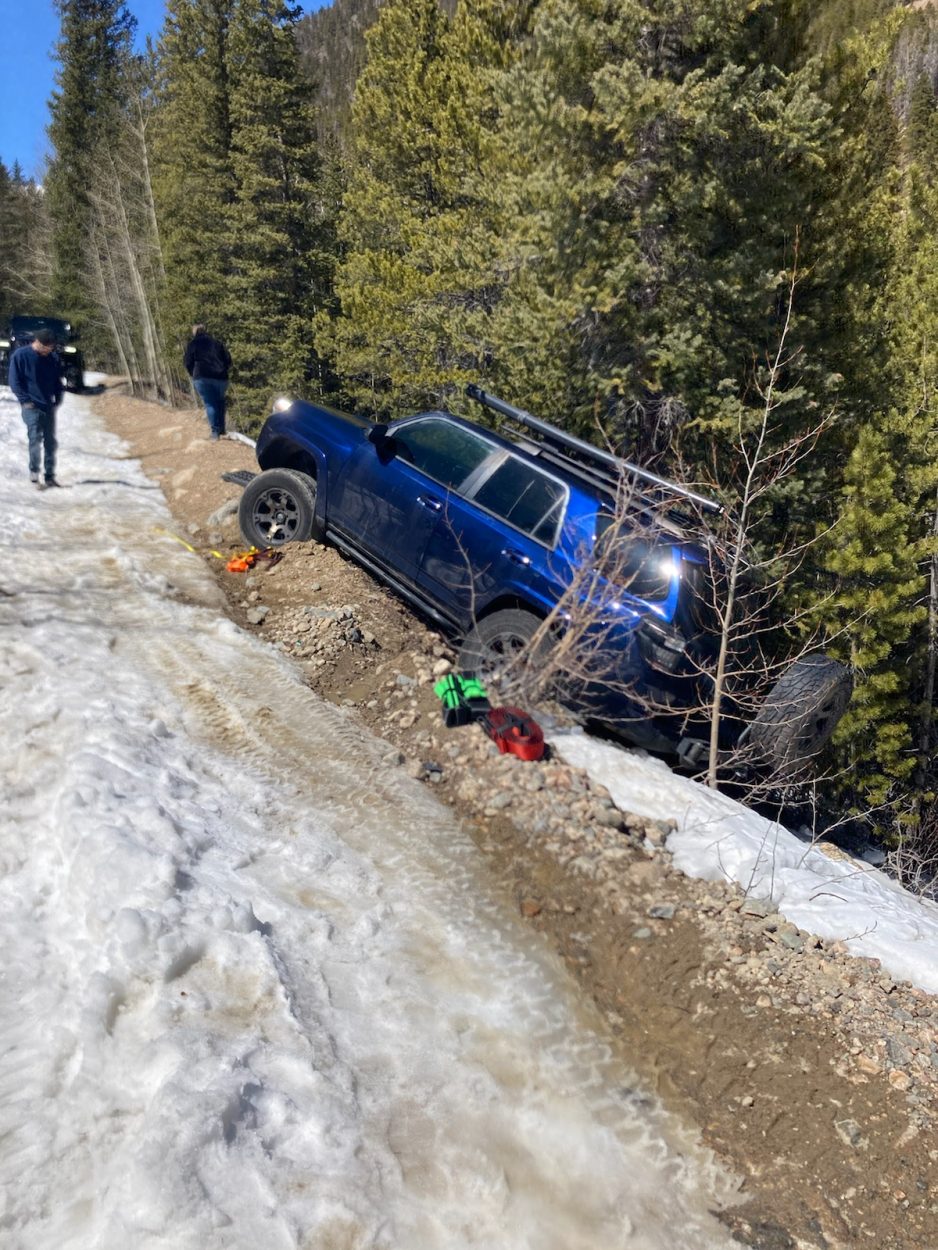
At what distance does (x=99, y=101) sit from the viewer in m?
40.5

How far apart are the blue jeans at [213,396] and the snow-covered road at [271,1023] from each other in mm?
8841

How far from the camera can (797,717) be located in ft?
18.0

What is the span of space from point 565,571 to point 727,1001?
10.0 ft

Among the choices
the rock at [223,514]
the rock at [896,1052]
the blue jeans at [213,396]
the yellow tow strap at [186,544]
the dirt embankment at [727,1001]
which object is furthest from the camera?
the blue jeans at [213,396]

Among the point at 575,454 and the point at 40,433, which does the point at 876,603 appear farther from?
the point at 40,433

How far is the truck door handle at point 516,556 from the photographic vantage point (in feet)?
19.1

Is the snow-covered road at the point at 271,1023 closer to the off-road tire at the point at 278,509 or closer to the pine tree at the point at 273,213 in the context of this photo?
the off-road tire at the point at 278,509

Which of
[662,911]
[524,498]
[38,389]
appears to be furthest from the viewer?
[38,389]

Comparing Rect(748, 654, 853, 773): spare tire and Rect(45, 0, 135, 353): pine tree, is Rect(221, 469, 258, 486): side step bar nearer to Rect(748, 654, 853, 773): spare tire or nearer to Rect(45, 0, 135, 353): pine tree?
Rect(748, 654, 853, 773): spare tire

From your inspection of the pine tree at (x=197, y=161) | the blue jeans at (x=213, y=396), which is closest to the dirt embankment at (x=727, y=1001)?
the blue jeans at (x=213, y=396)

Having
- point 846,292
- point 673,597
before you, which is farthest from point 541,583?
point 846,292

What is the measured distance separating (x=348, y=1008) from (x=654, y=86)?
1133cm

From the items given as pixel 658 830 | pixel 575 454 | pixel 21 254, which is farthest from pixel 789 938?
pixel 21 254

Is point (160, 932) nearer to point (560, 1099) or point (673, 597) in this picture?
point (560, 1099)
